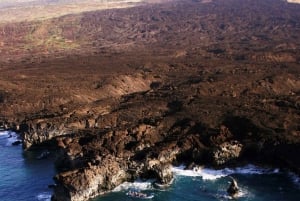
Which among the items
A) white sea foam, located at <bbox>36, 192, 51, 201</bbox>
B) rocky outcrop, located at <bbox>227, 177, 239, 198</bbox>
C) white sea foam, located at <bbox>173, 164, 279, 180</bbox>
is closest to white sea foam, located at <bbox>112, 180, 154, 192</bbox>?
white sea foam, located at <bbox>173, 164, 279, 180</bbox>

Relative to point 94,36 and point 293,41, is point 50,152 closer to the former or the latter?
point 293,41

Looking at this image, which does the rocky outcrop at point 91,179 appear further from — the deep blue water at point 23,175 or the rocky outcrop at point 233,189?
the rocky outcrop at point 233,189

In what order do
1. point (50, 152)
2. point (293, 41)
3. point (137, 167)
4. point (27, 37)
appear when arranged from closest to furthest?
point (137, 167) < point (50, 152) < point (293, 41) < point (27, 37)

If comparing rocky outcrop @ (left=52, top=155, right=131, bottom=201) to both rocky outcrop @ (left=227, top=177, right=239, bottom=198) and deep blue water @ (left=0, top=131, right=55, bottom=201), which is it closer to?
deep blue water @ (left=0, top=131, right=55, bottom=201)

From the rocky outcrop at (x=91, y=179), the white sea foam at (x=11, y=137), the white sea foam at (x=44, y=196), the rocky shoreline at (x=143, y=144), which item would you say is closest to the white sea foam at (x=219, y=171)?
the rocky shoreline at (x=143, y=144)

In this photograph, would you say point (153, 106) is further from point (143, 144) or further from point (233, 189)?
point (233, 189)

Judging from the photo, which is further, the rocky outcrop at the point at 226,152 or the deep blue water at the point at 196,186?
the rocky outcrop at the point at 226,152

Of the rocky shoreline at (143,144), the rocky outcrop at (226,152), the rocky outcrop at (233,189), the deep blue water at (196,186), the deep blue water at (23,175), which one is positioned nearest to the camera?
the rocky outcrop at (233,189)

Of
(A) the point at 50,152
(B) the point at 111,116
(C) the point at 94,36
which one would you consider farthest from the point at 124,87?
(C) the point at 94,36
